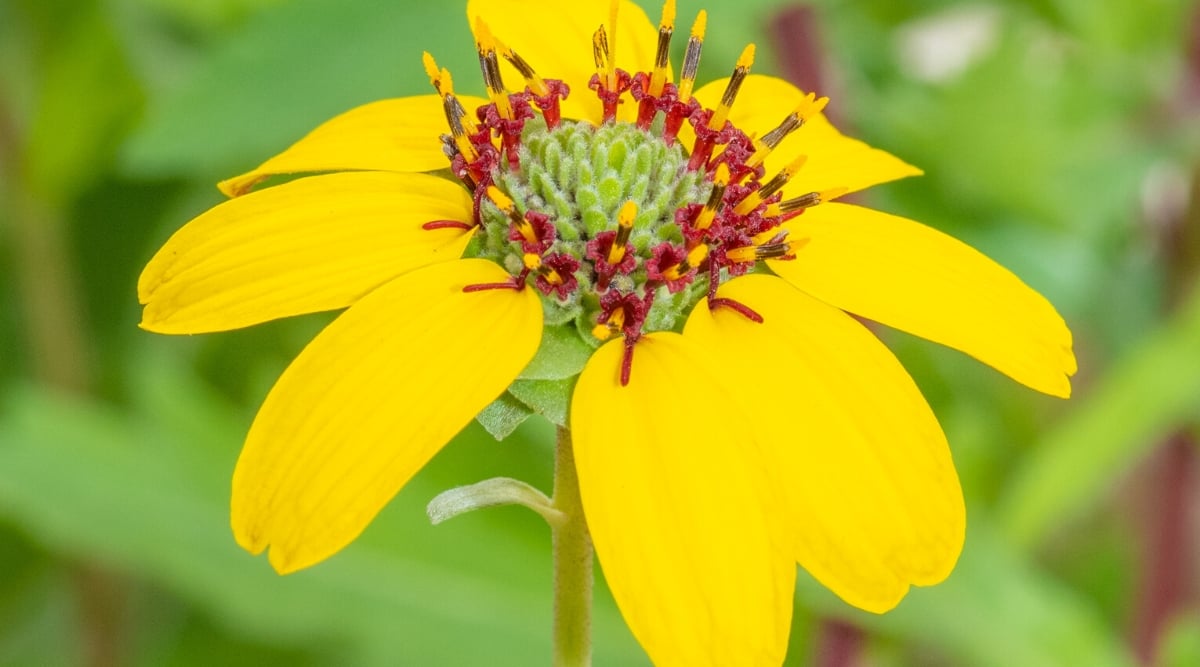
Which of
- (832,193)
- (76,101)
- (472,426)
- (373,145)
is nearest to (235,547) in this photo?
(472,426)

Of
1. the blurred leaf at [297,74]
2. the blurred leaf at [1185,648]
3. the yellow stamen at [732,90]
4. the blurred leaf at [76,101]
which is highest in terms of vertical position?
the yellow stamen at [732,90]

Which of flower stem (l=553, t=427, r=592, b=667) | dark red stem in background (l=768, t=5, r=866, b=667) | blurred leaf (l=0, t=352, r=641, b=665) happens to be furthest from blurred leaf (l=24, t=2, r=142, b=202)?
flower stem (l=553, t=427, r=592, b=667)

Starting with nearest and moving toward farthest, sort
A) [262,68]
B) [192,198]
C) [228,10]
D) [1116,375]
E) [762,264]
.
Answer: [762,264]
[262,68]
[228,10]
[1116,375]
[192,198]

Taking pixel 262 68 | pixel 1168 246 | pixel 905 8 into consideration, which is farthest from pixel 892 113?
pixel 262 68

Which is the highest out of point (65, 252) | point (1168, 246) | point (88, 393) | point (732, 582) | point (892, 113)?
point (732, 582)

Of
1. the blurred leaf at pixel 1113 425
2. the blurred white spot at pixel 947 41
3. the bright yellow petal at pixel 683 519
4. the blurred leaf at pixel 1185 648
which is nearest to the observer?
the bright yellow petal at pixel 683 519

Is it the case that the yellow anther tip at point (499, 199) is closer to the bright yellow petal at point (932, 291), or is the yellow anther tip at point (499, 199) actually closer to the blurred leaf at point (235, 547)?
the bright yellow petal at point (932, 291)

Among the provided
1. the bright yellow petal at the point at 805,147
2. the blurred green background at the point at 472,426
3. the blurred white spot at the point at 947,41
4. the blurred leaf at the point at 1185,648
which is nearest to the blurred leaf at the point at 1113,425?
the blurred green background at the point at 472,426

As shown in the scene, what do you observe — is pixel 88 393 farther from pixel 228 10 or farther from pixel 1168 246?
pixel 1168 246
